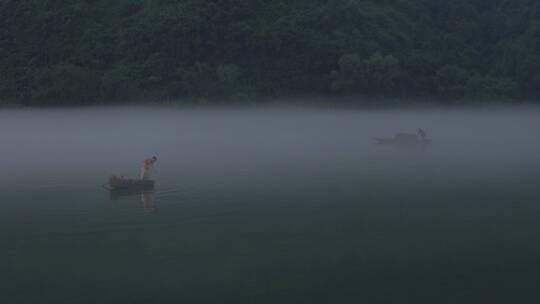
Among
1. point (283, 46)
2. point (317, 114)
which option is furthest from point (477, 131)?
point (283, 46)

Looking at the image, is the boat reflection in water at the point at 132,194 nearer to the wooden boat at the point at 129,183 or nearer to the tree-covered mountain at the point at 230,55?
the wooden boat at the point at 129,183

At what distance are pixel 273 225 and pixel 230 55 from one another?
32449 mm

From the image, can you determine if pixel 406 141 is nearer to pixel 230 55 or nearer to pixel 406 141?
pixel 406 141

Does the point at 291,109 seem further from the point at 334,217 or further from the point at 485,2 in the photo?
the point at 334,217

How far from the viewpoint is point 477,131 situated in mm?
34656

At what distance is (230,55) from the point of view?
45156 mm

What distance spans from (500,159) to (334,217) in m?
11.4

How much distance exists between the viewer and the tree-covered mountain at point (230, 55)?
42.7 m

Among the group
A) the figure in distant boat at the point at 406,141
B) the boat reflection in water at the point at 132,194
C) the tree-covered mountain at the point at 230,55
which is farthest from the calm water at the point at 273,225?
the tree-covered mountain at the point at 230,55

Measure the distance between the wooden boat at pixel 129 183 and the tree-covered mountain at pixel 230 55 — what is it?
25.8 m

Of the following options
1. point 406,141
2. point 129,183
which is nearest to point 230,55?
point 406,141

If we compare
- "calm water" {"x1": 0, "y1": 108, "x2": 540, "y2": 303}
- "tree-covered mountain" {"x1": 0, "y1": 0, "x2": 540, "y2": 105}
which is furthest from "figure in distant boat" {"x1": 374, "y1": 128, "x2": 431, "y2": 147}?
"tree-covered mountain" {"x1": 0, "y1": 0, "x2": 540, "y2": 105}

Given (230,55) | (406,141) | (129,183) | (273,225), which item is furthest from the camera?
(230,55)

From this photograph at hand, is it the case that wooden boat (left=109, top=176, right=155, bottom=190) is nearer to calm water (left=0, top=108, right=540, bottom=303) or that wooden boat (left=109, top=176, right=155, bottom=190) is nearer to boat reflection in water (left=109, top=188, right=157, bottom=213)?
boat reflection in water (left=109, top=188, right=157, bottom=213)
